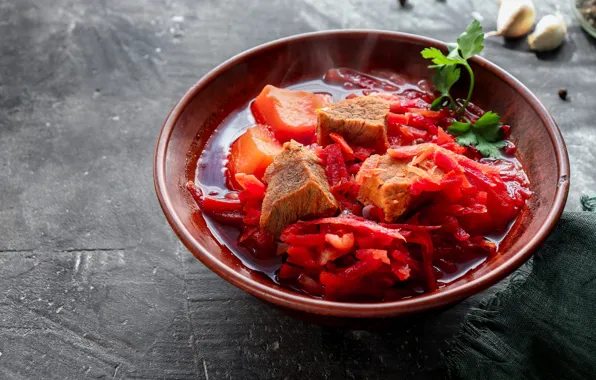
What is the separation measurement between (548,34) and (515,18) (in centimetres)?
25

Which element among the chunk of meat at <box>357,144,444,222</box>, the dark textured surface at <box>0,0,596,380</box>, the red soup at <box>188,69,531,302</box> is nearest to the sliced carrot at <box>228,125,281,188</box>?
the red soup at <box>188,69,531,302</box>

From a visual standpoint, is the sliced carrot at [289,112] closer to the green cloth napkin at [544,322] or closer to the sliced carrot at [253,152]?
the sliced carrot at [253,152]

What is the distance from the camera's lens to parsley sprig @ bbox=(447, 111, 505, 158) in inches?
113

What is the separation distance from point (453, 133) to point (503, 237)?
578mm

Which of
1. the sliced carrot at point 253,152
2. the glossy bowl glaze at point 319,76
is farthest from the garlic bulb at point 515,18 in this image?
the sliced carrot at point 253,152

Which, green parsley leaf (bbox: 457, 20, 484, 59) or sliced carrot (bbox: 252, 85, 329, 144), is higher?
green parsley leaf (bbox: 457, 20, 484, 59)

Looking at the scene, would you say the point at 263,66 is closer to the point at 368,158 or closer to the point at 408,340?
the point at 368,158

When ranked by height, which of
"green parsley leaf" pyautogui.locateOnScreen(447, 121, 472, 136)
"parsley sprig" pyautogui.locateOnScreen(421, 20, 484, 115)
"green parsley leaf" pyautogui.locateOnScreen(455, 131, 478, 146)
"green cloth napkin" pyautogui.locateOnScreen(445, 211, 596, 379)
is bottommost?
"green cloth napkin" pyautogui.locateOnScreen(445, 211, 596, 379)

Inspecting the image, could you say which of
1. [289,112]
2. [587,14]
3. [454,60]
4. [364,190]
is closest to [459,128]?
[454,60]

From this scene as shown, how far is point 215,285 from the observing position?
3035 millimetres

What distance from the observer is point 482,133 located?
9.50ft

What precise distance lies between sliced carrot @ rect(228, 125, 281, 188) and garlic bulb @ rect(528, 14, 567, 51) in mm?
2317

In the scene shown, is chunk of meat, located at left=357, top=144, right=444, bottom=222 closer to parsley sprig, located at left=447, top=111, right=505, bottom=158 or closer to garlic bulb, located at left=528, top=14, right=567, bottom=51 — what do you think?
parsley sprig, located at left=447, top=111, right=505, bottom=158

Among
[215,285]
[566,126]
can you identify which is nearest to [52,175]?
[215,285]
